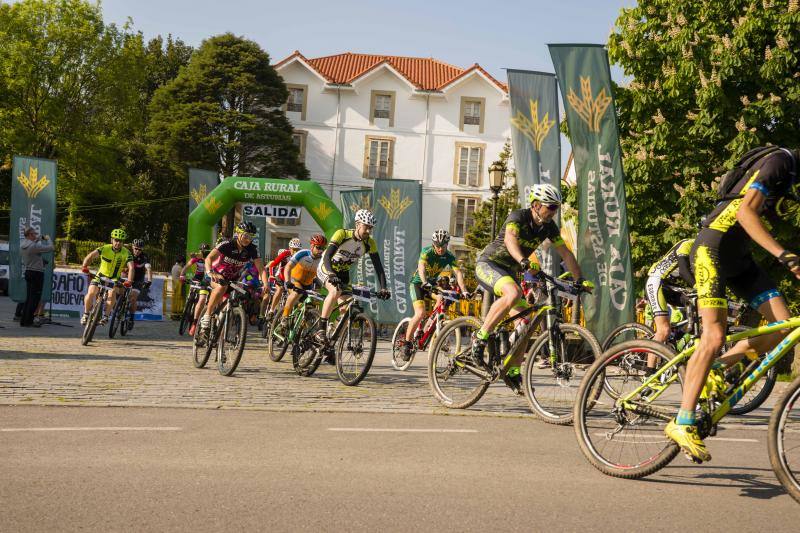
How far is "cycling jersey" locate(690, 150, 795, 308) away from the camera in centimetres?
503

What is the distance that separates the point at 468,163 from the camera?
5881cm

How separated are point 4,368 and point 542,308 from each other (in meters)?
7.15

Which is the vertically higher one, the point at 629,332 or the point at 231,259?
the point at 231,259

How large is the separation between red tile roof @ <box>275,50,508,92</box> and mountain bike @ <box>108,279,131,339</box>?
4275cm

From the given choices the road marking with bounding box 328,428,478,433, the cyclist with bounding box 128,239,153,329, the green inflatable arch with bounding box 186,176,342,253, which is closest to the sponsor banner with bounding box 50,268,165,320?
the green inflatable arch with bounding box 186,176,342,253

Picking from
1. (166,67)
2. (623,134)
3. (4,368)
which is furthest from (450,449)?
(166,67)

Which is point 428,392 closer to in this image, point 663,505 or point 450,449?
point 450,449

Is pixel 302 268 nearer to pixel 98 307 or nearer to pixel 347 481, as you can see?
pixel 98 307

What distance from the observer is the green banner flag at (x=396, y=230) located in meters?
22.0

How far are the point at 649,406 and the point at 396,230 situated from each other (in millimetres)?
16925

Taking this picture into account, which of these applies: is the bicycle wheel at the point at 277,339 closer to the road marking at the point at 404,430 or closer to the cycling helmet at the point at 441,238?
the cycling helmet at the point at 441,238

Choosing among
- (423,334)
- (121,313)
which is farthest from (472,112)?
(423,334)

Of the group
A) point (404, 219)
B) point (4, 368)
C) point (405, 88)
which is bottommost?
point (4, 368)

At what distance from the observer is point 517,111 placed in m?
15.4
